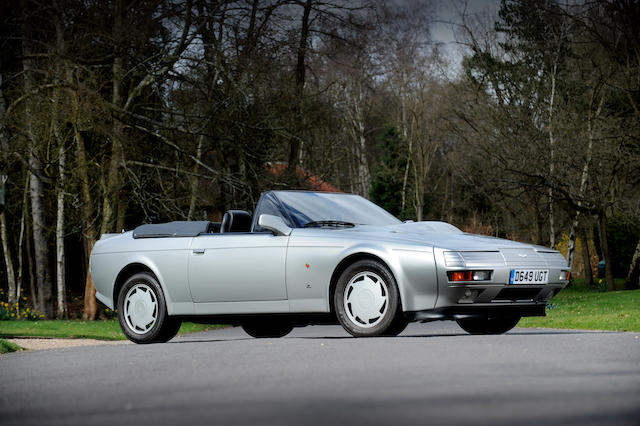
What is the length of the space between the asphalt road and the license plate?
552 millimetres

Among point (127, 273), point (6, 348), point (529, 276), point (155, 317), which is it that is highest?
point (127, 273)

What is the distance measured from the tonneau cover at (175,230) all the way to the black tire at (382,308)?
207cm

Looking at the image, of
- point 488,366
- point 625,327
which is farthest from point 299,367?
point 625,327

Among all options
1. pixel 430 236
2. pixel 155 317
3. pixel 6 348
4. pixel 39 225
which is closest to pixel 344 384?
pixel 430 236

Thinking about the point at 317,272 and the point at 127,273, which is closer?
the point at 317,272

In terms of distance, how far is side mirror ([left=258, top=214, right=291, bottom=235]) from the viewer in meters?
10.0

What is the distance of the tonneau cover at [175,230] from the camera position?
10.9 meters

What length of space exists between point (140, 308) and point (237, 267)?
151cm

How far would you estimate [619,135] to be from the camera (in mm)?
25766

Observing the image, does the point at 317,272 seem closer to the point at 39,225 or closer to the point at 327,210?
the point at 327,210

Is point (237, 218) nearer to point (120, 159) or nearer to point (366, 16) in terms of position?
point (120, 159)

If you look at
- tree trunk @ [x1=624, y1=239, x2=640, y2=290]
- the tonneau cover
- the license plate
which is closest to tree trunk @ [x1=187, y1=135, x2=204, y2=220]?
the tonneau cover

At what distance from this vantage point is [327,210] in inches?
417

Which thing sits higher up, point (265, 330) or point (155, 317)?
point (155, 317)
